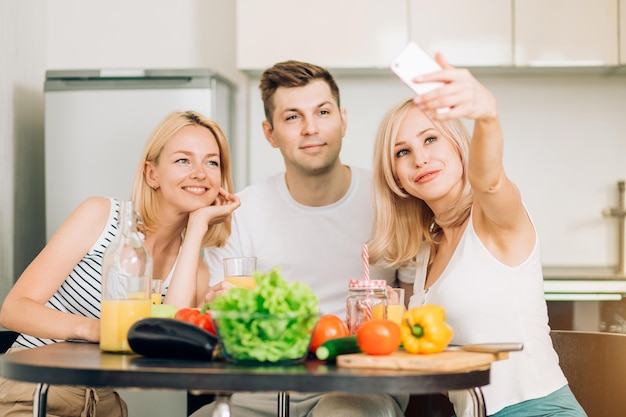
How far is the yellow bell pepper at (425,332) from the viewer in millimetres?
1401

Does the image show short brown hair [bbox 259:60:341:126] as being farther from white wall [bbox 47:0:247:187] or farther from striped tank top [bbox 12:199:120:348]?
white wall [bbox 47:0:247:187]

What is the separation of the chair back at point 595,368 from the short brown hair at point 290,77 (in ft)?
3.75

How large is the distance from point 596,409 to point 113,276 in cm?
117

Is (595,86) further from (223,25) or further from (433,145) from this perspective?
(433,145)

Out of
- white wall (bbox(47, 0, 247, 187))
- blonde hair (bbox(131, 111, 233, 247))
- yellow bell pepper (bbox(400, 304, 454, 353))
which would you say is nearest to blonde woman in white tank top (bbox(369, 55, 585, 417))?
yellow bell pepper (bbox(400, 304, 454, 353))

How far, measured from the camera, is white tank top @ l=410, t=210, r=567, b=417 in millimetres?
1776

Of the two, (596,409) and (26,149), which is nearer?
(596,409)

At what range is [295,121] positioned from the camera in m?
2.66

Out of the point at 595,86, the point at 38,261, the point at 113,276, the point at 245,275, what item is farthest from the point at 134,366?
the point at 595,86

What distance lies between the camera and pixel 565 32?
3.43 meters

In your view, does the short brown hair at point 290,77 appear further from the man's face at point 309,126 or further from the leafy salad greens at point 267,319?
the leafy salad greens at point 267,319

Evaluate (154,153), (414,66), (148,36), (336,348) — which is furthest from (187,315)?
(148,36)

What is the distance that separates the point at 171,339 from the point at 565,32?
2632 mm

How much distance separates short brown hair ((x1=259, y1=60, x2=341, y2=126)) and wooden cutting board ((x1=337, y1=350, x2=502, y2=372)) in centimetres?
145
